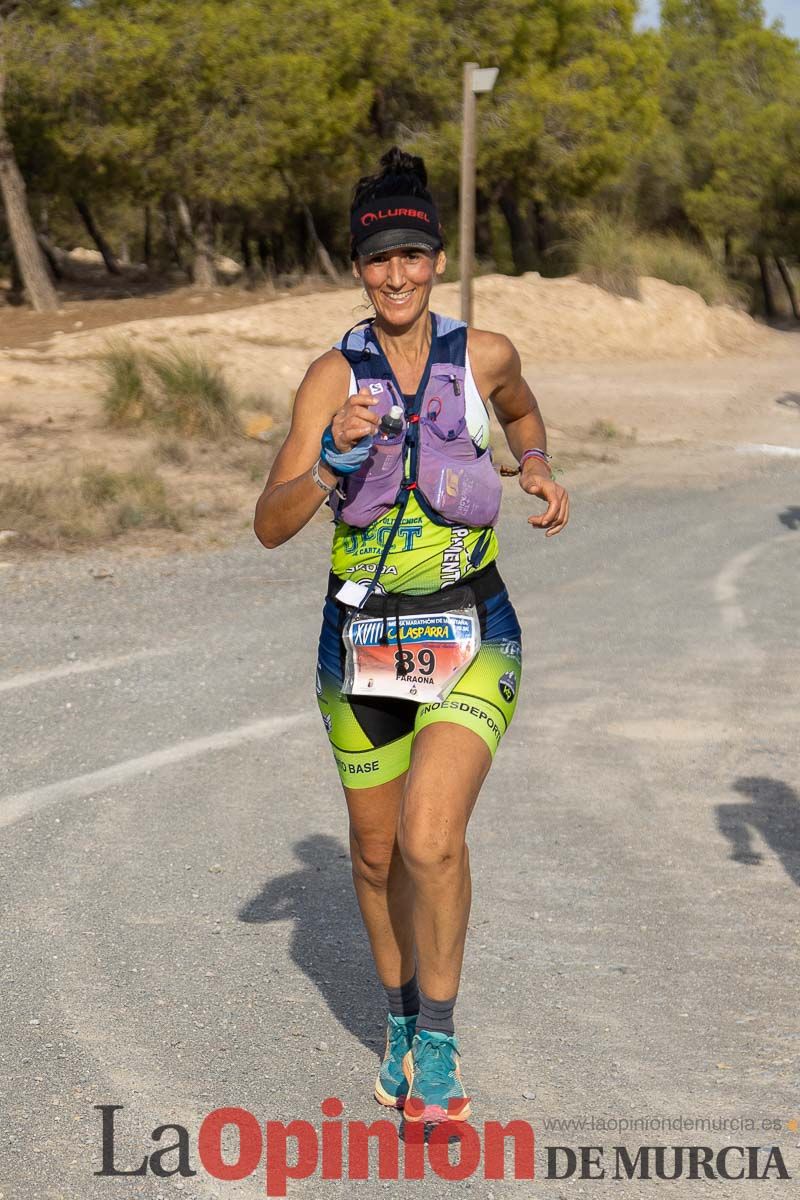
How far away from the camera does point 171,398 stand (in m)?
16.1

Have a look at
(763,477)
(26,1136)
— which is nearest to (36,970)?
(26,1136)

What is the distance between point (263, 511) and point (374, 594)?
30 centimetres

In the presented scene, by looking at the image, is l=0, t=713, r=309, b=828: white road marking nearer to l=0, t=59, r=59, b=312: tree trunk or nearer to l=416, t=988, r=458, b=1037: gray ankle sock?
l=416, t=988, r=458, b=1037: gray ankle sock

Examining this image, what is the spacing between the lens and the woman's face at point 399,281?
3.35 metres

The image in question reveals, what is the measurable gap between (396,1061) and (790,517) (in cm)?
1134

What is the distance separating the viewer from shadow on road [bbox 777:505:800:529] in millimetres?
13766

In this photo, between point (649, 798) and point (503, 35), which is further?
point (503, 35)

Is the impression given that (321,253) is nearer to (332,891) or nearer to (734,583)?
(734,583)

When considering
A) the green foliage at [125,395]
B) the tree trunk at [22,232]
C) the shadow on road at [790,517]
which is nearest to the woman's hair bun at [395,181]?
the shadow on road at [790,517]

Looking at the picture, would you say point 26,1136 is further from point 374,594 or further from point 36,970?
point 374,594

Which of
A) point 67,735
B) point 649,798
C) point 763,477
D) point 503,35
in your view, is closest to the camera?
point 649,798

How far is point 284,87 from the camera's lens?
28875 mm

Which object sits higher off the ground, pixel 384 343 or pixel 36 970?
pixel 384 343

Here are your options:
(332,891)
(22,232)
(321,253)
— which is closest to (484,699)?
(332,891)
